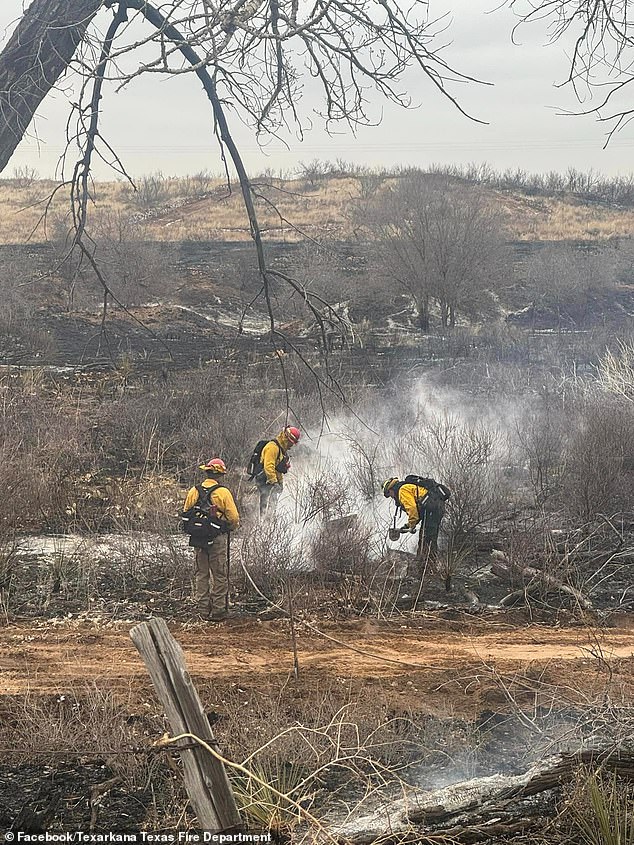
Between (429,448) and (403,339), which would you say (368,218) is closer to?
(403,339)

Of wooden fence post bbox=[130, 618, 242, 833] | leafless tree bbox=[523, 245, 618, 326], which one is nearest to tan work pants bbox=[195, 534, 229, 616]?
wooden fence post bbox=[130, 618, 242, 833]

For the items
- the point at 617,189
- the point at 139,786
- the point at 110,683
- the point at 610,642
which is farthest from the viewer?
the point at 617,189

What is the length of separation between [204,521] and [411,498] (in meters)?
2.52

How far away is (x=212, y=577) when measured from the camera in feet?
31.5

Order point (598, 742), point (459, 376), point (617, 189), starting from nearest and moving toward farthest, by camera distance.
Result: 1. point (598, 742)
2. point (459, 376)
3. point (617, 189)

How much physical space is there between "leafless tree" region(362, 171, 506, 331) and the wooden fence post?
2517 cm

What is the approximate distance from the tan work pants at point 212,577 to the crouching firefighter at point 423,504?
216cm

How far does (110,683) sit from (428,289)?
Result: 22.2 metres

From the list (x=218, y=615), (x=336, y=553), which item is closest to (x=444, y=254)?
(x=336, y=553)

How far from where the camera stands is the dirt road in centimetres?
750

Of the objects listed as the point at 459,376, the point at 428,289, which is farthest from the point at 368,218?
the point at 459,376

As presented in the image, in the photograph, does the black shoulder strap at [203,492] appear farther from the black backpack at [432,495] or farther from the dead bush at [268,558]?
the black backpack at [432,495]

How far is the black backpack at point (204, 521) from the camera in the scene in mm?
9250

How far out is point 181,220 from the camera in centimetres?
4672
